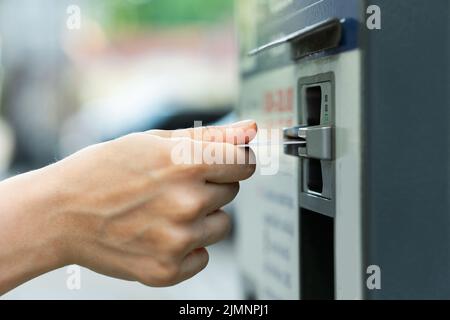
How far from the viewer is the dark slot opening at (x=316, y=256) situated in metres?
1.22

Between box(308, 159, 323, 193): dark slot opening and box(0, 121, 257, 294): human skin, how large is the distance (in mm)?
153

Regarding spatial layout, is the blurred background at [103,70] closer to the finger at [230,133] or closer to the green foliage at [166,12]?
the green foliage at [166,12]

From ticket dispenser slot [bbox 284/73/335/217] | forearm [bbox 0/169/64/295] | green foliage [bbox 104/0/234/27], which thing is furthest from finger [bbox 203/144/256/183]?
green foliage [bbox 104/0/234/27]

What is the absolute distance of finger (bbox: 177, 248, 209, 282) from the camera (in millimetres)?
1049

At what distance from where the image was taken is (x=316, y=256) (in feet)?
4.09

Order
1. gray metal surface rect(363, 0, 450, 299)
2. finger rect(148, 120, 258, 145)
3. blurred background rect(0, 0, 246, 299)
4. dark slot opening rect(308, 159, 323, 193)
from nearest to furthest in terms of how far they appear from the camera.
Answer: gray metal surface rect(363, 0, 450, 299)
finger rect(148, 120, 258, 145)
dark slot opening rect(308, 159, 323, 193)
blurred background rect(0, 0, 246, 299)

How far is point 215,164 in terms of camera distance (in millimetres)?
997

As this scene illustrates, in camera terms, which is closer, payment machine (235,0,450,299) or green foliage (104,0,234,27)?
payment machine (235,0,450,299)

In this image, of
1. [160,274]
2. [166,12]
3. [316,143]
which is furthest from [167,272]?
[166,12]

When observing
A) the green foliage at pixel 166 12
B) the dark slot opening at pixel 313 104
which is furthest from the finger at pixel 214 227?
the green foliage at pixel 166 12

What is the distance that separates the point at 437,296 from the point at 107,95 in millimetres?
8099

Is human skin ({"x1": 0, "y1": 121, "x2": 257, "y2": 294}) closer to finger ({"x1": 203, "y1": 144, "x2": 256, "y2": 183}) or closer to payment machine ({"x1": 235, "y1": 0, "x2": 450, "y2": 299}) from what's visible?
finger ({"x1": 203, "y1": 144, "x2": 256, "y2": 183})

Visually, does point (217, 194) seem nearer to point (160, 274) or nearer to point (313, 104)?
point (160, 274)

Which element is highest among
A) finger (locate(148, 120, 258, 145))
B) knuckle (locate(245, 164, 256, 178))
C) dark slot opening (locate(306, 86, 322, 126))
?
dark slot opening (locate(306, 86, 322, 126))
